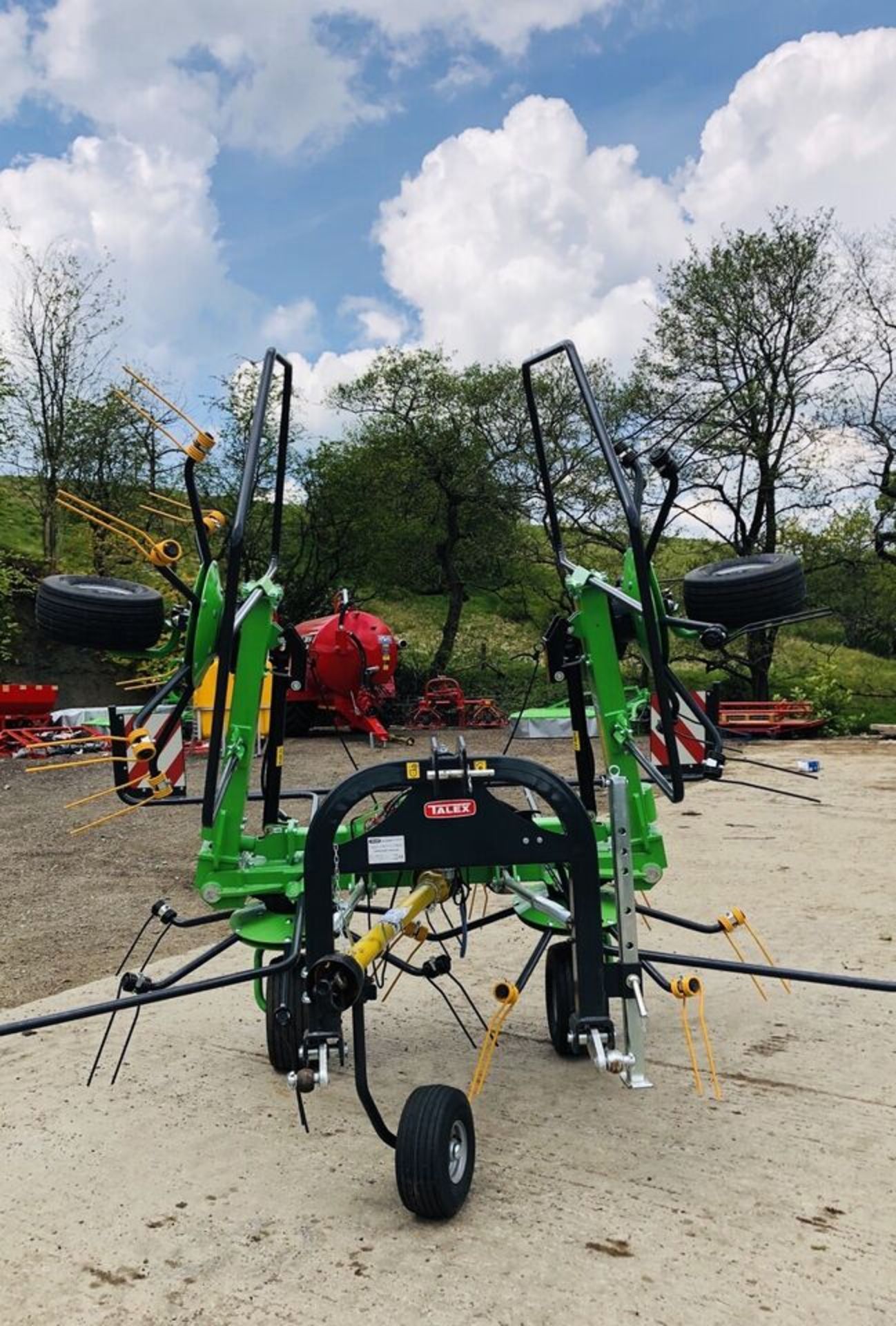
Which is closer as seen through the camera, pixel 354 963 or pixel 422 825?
pixel 354 963

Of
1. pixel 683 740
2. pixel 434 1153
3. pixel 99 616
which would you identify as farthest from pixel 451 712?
pixel 434 1153

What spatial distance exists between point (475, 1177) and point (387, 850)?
41.3 inches

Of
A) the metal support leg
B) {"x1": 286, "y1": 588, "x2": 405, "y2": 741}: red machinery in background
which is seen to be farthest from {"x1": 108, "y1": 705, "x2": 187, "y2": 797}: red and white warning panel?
{"x1": 286, "y1": 588, "x2": 405, "y2": 741}: red machinery in background

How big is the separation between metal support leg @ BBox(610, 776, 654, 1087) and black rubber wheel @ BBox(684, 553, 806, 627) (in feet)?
2.79

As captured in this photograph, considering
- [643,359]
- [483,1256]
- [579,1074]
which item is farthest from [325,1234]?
[643,359]

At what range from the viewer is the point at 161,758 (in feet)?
15.2

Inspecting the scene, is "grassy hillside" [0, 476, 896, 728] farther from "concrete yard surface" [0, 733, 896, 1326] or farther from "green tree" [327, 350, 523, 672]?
"concrete yard surface" [0, 733, 896, 1326]

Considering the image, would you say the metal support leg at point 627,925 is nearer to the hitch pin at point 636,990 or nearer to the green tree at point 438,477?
the hitch pin at point 636,990

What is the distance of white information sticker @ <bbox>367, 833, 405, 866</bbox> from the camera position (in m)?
3.35

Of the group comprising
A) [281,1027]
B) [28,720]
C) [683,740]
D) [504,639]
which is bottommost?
[281,1027]

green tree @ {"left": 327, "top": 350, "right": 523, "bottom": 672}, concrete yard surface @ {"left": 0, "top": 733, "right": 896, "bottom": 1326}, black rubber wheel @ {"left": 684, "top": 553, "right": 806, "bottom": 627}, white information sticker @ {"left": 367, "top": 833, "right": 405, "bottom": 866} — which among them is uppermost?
green tree @ {"left": 327, "top": 350, "right": 523, "bottom": 672}

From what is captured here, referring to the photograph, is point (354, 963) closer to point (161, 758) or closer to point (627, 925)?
point (627, 925)

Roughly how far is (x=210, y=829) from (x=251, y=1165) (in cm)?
114

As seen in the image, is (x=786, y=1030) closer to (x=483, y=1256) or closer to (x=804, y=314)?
(x=483, y=1256)
